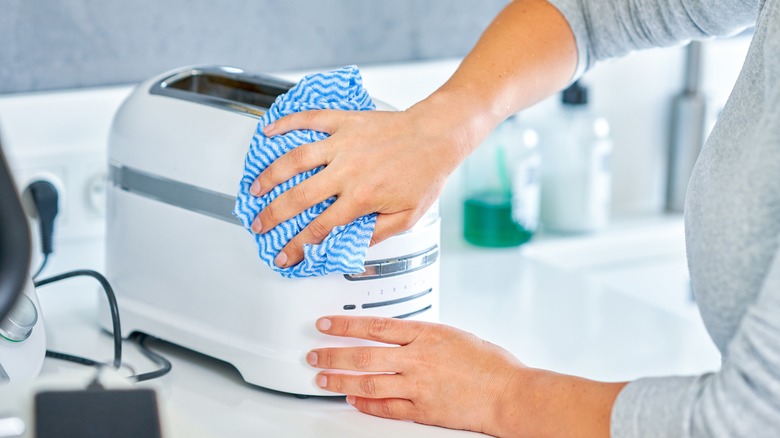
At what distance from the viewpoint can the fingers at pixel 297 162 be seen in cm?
85

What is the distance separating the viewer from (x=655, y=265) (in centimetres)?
156

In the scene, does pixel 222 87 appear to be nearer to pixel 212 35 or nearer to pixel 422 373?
pixel 212 35

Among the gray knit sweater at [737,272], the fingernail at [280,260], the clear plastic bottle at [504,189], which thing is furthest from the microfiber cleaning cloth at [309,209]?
the clear plastic bottle at [504,189]

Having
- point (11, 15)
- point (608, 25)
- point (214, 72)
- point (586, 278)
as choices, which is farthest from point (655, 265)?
point (11, 15)

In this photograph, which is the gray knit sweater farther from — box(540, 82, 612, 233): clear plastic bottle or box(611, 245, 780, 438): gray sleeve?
box(540, 82, 612, 233): clear plastic bottle

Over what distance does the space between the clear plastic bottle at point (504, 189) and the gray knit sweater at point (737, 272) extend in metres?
0.62

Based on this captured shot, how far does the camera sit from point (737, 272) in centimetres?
72

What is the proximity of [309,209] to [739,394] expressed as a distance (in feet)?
1.22

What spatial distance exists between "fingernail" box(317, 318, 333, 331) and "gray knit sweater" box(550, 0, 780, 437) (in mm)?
269

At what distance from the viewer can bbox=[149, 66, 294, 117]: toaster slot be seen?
39.0 inches

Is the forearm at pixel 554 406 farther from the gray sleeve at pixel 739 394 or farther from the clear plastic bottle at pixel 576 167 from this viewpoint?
the clear plastic bottle at pixel 576 167

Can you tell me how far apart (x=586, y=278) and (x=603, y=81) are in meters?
0.38

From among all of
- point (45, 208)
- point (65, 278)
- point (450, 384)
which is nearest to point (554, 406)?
point (450, 384)

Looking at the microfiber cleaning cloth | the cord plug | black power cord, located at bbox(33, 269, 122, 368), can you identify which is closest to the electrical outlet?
the cord plug
